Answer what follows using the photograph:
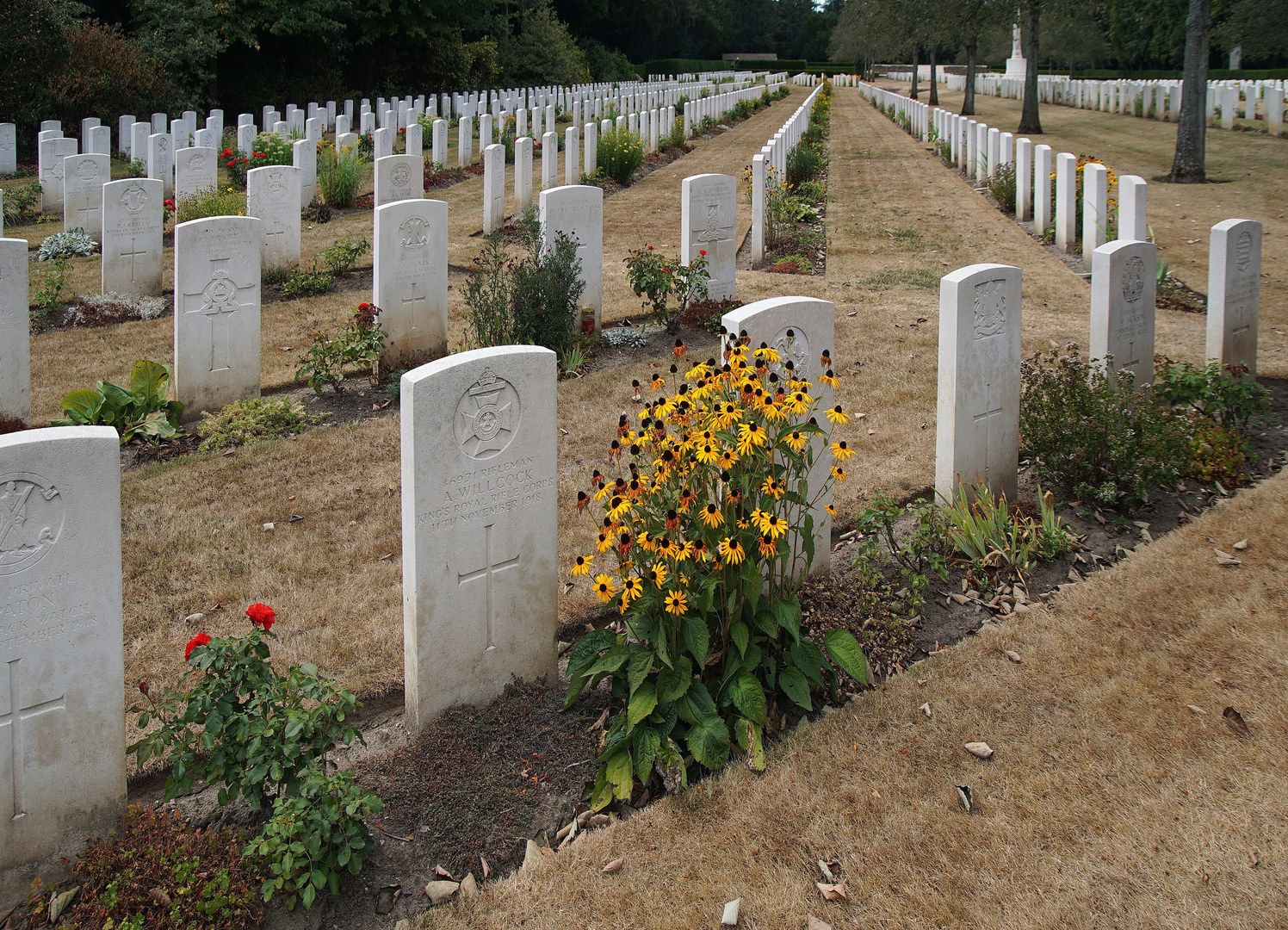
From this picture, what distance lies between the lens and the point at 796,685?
4082mm

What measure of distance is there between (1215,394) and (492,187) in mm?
10246

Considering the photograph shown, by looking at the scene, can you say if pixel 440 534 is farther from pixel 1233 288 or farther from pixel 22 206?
pixel 22 206

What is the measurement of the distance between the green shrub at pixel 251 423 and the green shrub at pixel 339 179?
901cm

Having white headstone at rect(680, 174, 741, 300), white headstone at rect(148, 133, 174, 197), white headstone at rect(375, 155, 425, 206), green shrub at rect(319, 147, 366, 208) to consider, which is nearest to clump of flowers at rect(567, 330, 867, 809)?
white headstone at rect(680, 174, 741, 300)

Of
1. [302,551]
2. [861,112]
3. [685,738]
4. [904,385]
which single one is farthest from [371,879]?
[861,112]

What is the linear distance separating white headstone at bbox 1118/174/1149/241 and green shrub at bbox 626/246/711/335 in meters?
4.09

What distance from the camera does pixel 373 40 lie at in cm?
3503

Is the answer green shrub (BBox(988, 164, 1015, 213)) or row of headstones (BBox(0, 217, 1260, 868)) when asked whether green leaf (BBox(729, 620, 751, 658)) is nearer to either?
row of headstones (BBox(0, 217, 1260, 868))

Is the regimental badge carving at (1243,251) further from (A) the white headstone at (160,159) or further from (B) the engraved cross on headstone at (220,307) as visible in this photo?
(A) the white headstone at (160,159)

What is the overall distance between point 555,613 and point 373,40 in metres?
35.5

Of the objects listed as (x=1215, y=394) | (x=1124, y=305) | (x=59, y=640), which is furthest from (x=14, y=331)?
(x=1215, y=394)

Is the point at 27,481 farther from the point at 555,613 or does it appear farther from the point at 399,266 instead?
the point at 399,266

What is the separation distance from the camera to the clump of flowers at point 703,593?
378cm

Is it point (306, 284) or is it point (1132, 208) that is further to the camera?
point (306, 284)
